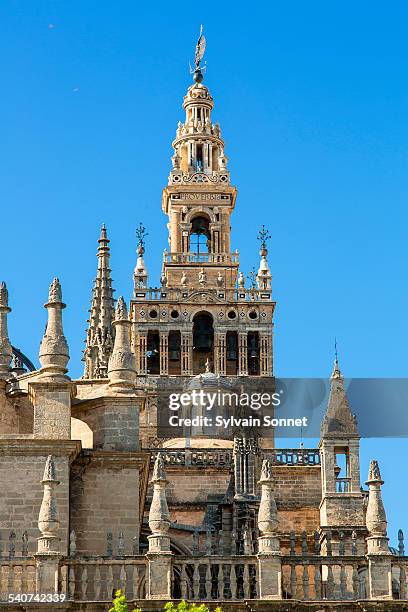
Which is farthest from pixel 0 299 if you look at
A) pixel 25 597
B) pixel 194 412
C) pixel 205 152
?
pixel 205 152

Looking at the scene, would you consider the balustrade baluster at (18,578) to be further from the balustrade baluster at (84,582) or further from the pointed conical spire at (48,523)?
the balustrade baluster at (84,582)

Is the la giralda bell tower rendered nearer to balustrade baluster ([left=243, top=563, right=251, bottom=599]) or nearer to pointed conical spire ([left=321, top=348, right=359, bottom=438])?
pointed conical spire ([left=321, top=348, right=359, bottom=438])

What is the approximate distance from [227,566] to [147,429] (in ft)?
105

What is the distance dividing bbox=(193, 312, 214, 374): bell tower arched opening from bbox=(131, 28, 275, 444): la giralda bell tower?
0.04 metres

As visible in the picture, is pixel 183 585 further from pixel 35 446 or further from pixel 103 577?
pixel 35 446

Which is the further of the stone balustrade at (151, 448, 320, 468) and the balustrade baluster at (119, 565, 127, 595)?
the stone balustrade at (151, 448, 320, 468)

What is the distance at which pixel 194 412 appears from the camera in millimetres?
77188

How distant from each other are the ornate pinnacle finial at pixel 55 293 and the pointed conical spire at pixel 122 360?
167 centimetres

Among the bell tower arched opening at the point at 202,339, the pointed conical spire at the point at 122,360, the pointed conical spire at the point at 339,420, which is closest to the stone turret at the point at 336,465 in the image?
the pointed conical spire at the point at 339,420

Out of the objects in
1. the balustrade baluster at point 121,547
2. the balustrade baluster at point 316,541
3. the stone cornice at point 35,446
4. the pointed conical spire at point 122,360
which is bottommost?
the balustrade baluster at point 121,547

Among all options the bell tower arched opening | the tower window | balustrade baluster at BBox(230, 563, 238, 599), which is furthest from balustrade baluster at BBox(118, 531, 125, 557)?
the tower window

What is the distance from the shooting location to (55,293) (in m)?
52.2

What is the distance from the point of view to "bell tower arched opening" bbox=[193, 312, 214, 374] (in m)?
90.3

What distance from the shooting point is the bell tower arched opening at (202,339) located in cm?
9031
